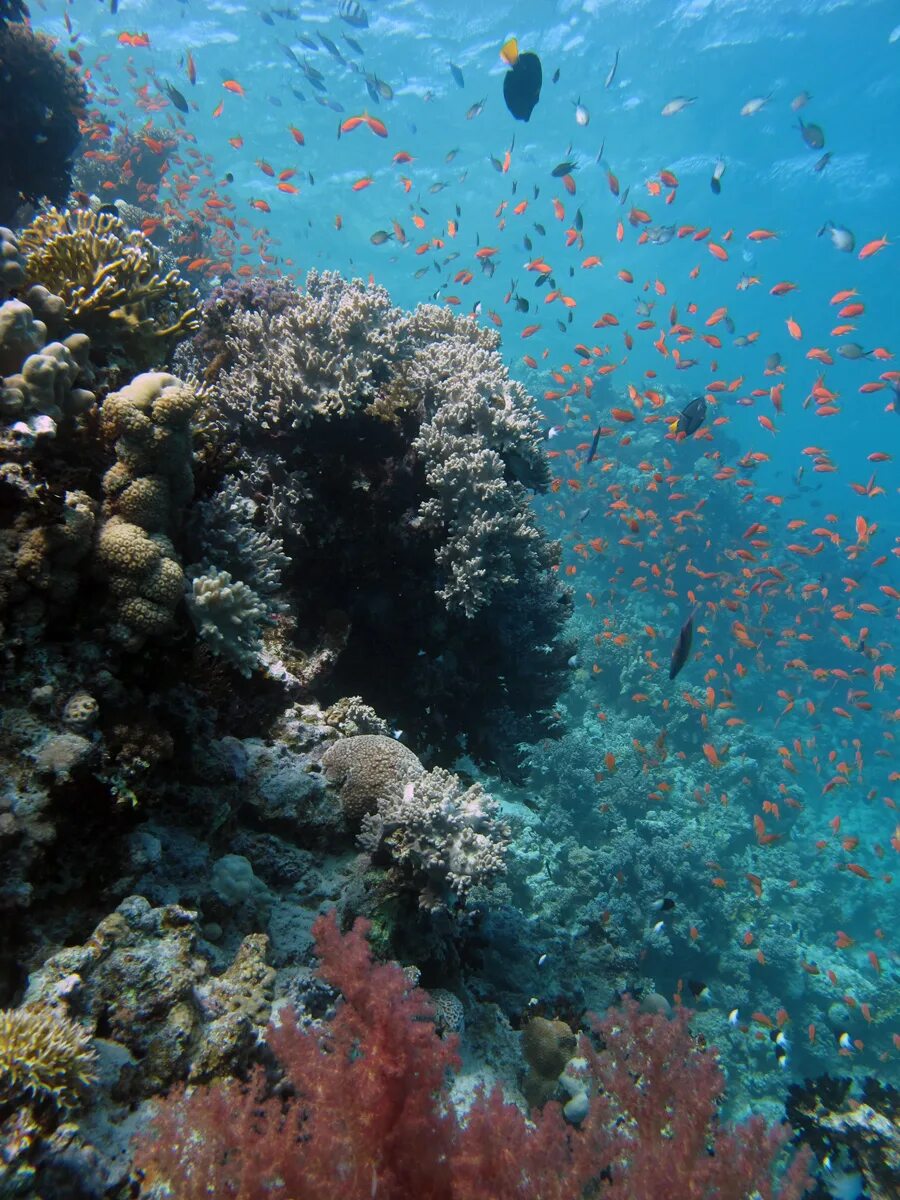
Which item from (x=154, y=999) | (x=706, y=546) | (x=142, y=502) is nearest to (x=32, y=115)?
(x=142, y=502)

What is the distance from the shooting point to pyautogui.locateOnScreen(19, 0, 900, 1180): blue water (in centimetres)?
1127

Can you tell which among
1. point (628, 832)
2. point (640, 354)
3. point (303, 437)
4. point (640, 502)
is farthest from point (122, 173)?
point (640, 354)

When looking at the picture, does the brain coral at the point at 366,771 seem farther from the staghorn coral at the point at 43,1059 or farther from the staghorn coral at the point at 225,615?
the staghorn coral at the point at 43,1059

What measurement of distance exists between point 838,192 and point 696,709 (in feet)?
145

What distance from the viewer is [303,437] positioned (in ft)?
15.9

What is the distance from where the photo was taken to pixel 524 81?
6727mm

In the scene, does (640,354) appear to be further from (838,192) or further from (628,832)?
(628,832)

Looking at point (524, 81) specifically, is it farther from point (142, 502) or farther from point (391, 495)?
point (142, 502)

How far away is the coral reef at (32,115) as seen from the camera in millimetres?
7879

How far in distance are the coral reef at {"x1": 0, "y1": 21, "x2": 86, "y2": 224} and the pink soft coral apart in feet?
35.0

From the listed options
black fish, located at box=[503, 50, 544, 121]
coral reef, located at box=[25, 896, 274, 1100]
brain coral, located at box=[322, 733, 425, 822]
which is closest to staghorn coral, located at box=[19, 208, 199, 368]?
brain coral, located at box=[322, 733, 425, 822]

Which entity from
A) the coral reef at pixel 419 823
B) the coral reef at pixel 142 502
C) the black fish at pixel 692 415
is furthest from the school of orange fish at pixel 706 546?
the coral reef at pixel 142 502

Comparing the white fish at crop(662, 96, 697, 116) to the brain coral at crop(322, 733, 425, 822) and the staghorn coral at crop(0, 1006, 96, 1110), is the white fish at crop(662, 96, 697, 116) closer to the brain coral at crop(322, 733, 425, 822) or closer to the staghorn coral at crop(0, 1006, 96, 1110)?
the brain coral at crop(322, 733, 425, 822)

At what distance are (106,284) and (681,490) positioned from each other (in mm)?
21234
